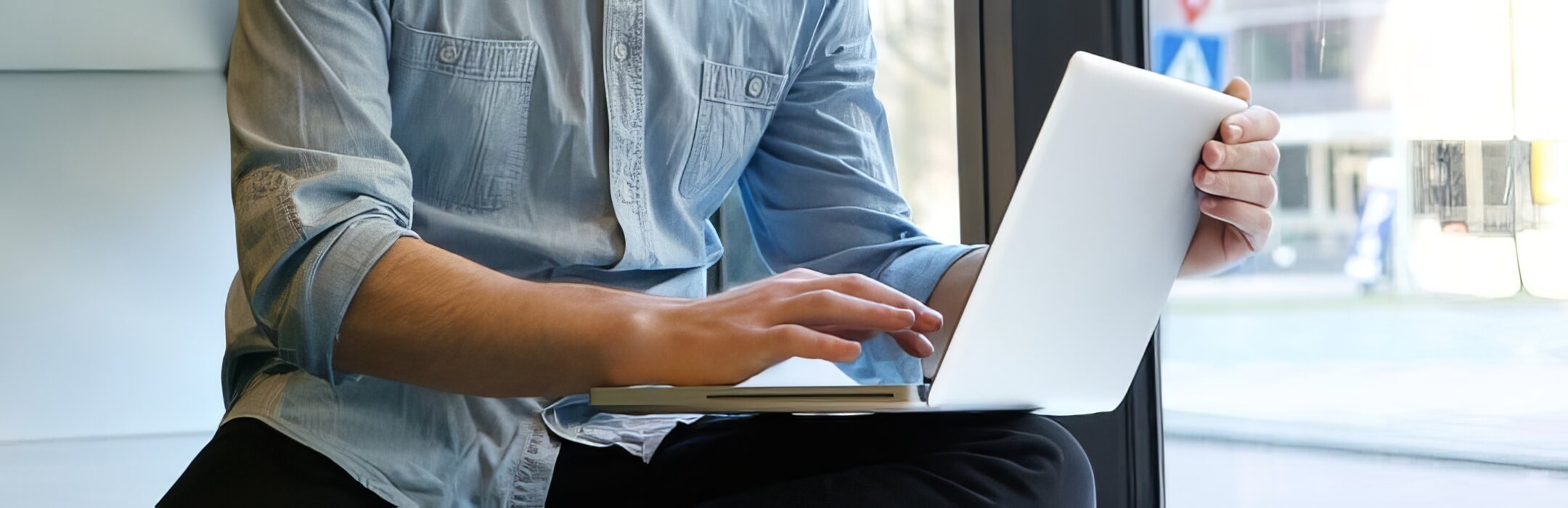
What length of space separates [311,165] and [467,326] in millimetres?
159

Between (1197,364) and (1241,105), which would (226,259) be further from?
(1241,105)

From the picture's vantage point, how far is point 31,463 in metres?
1.75

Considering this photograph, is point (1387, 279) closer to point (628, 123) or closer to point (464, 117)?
point (628, 123)

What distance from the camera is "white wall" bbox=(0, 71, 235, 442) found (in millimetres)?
1770

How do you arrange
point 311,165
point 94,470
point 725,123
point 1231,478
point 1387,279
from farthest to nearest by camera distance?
point 94,470
point 1231,478
point 1387,279
point 725,123
point 311,165

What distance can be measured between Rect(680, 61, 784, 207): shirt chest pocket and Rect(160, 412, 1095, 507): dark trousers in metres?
0.27

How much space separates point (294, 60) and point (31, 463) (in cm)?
132

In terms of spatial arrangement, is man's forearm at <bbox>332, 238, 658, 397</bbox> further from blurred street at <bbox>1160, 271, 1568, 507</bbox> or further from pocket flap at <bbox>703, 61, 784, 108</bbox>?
blurred street at <bbox>1160, 271, 1568, 507</bbox>

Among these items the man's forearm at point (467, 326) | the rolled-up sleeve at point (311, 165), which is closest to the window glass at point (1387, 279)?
the man's forearm at point (467, 326)

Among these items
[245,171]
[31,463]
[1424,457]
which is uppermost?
[245,171]

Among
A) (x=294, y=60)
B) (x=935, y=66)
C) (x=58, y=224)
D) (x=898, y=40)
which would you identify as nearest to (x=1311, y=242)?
(x=935, y=66)

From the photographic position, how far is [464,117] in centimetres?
92

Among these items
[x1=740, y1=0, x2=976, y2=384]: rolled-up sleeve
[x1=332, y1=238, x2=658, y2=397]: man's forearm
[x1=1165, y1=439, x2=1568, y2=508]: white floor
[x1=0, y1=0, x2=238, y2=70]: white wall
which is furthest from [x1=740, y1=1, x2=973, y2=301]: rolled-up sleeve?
[x1=0, y1=0, x2=238, y2=70]: white wall

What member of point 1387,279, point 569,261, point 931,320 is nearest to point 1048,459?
point 931,320
